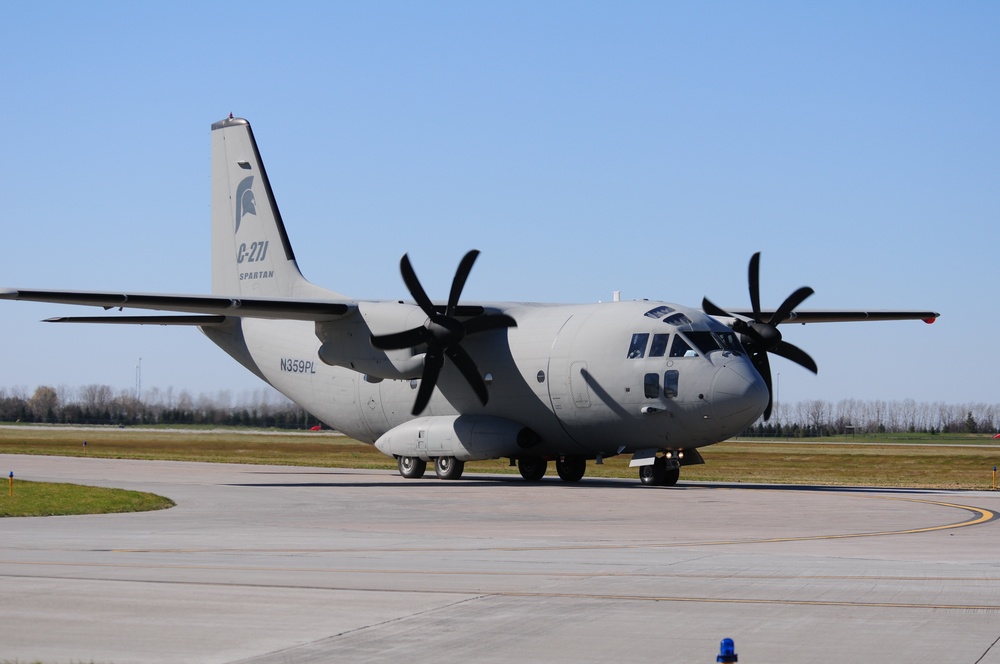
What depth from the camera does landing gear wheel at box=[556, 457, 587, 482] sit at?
35.4 m

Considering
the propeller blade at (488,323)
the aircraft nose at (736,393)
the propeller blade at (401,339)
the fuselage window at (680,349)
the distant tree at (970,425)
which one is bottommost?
the distant tree at (970,425)

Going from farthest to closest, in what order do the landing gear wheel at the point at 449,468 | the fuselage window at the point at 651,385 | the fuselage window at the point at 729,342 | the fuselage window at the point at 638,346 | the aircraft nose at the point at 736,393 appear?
the landing gear wheel at the point at 449,468 → the fuselage window at the point at 638,346 → the fuselage window at the point at 651,385 → the fuselage window at the point at 729,342 → the aircraft nose at the point at 736,393

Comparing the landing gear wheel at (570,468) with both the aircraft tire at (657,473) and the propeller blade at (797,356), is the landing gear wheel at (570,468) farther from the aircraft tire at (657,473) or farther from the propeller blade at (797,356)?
the propeller blade at (797,356)

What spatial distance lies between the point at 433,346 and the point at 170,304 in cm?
721

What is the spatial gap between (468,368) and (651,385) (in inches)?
212

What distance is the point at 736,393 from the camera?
2972cm

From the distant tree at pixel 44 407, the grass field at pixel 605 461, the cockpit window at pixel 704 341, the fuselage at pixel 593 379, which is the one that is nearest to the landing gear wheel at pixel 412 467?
the fuselage at pixel 593 379

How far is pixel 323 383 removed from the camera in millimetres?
39594

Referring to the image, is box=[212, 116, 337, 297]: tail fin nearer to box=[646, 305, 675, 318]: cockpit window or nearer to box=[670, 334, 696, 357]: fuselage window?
box=[646, 305, 675, 318]: cockpit window

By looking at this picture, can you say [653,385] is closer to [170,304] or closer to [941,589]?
[170,304]

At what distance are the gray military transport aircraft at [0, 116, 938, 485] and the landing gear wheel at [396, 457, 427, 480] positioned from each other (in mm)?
68

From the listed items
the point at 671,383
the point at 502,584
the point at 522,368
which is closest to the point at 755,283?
the point at 671,383

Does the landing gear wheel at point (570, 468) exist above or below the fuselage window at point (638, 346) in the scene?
below

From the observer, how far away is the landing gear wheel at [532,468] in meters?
36.0
